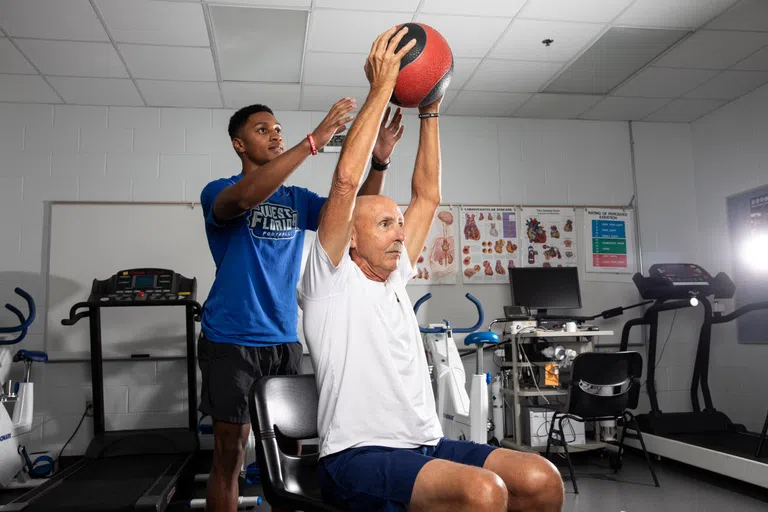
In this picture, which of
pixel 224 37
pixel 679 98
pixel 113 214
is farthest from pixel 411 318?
pixel 679 98

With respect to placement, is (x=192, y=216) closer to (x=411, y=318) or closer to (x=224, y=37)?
(x=224, y=37)

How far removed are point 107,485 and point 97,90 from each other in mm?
2856

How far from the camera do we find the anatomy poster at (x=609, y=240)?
17.1 ft

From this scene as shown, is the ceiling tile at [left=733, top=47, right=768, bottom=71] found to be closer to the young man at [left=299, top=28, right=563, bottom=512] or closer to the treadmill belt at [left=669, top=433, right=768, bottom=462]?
the treadmill belt at [left=669, top=433, right=768, bottom=462]

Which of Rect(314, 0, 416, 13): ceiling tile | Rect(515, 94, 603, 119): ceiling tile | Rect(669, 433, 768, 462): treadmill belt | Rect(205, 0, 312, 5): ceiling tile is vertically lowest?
Rect(669, 433, 768, 462): treadmill belt

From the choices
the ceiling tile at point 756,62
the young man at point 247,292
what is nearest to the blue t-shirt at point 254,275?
the young man at point 247,292

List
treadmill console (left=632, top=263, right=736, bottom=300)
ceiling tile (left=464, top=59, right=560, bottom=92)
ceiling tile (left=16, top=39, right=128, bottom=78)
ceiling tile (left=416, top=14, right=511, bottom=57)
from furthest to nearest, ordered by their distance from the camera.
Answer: treadmill console (left=632, top=263, right=736, bottom=300)
ceiling tile (left=464, top=59, right=560, bottom=92)
ceiling tile (left=16, top=39, right=128, bottom=78)
ceiling tile (left=416, top=14, right=511, bottom=57)

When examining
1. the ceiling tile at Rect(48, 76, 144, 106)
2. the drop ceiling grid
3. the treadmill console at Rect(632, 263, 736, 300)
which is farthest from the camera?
the treadmill console at Rect(632, 263, 736, 300)

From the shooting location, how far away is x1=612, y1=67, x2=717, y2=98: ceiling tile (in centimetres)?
445

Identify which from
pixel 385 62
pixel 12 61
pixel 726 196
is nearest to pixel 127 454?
pixel 12 61

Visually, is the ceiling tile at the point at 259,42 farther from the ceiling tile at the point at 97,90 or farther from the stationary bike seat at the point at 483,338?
the stationary bike seat at the point at 483,338

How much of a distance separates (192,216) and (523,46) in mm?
2676

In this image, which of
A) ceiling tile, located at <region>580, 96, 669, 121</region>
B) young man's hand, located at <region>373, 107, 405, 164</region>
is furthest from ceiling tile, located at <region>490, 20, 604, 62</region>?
young man's hand, located at <region>373, 107, 405, 164</region>

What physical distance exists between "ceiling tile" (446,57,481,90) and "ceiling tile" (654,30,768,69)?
1.26m
